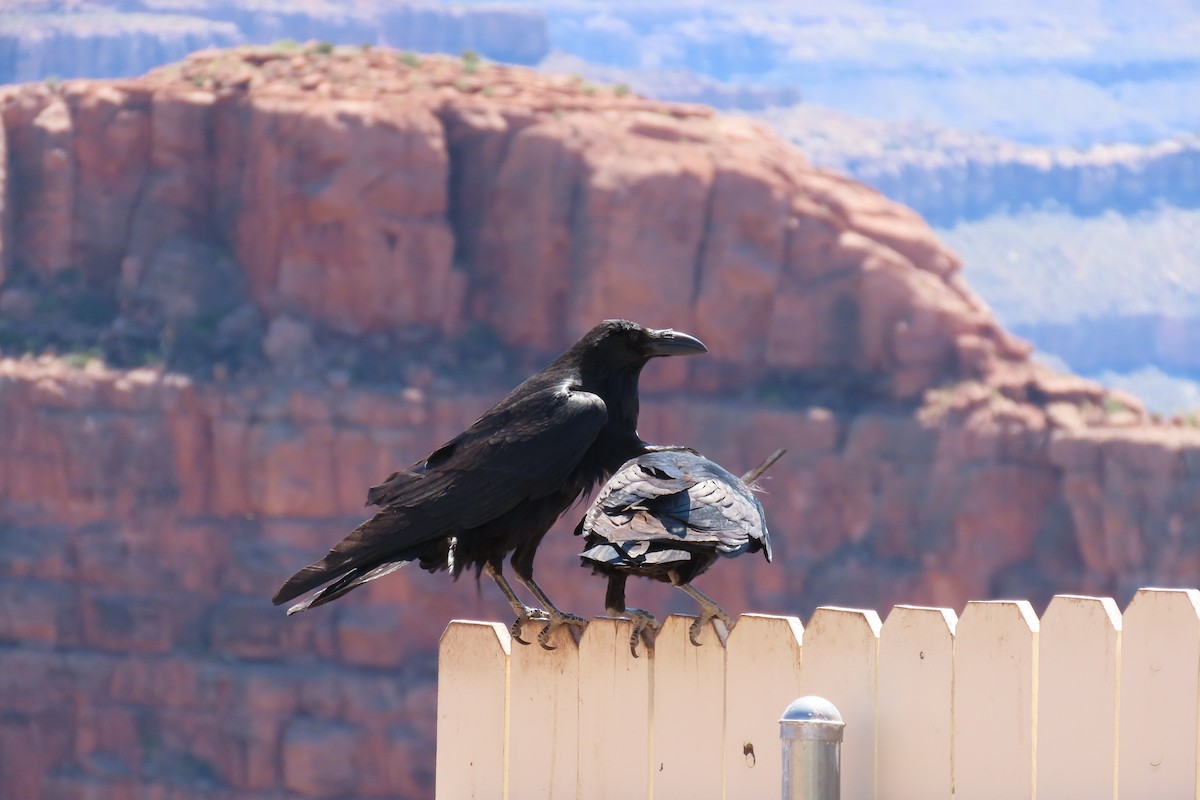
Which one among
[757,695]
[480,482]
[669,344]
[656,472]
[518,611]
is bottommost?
[518,611]

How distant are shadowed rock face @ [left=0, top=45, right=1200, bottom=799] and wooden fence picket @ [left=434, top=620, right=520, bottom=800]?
111ft

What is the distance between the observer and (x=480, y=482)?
6781mm

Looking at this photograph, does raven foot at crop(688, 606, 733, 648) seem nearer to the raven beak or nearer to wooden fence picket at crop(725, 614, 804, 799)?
wooden fence picket at crop(725, 614, 804, 799)

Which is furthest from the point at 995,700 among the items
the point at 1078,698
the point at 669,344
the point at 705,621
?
the point at 669,344

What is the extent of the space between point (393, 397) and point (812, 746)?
124ft

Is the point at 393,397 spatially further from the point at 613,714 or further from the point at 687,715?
Answer: the point at 687,715

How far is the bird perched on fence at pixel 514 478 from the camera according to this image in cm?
675

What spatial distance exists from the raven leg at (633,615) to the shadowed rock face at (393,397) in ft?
109

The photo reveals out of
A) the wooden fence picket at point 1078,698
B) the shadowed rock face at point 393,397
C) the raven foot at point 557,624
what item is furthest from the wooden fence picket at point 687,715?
the shadowed rock face at point 393,397

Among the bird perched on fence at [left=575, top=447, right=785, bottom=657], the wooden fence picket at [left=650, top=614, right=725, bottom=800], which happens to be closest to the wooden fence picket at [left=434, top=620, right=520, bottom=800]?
the bird perched on fence at [left=575, top=447, right=785, bottom=657]

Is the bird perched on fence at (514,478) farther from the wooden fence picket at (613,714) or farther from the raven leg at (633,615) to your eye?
the wooden fence picket at (613,714)

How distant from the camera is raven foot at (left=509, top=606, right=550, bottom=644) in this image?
20.9 ft

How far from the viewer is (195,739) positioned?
137 ft

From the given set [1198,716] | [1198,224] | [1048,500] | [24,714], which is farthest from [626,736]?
[1198,224]
